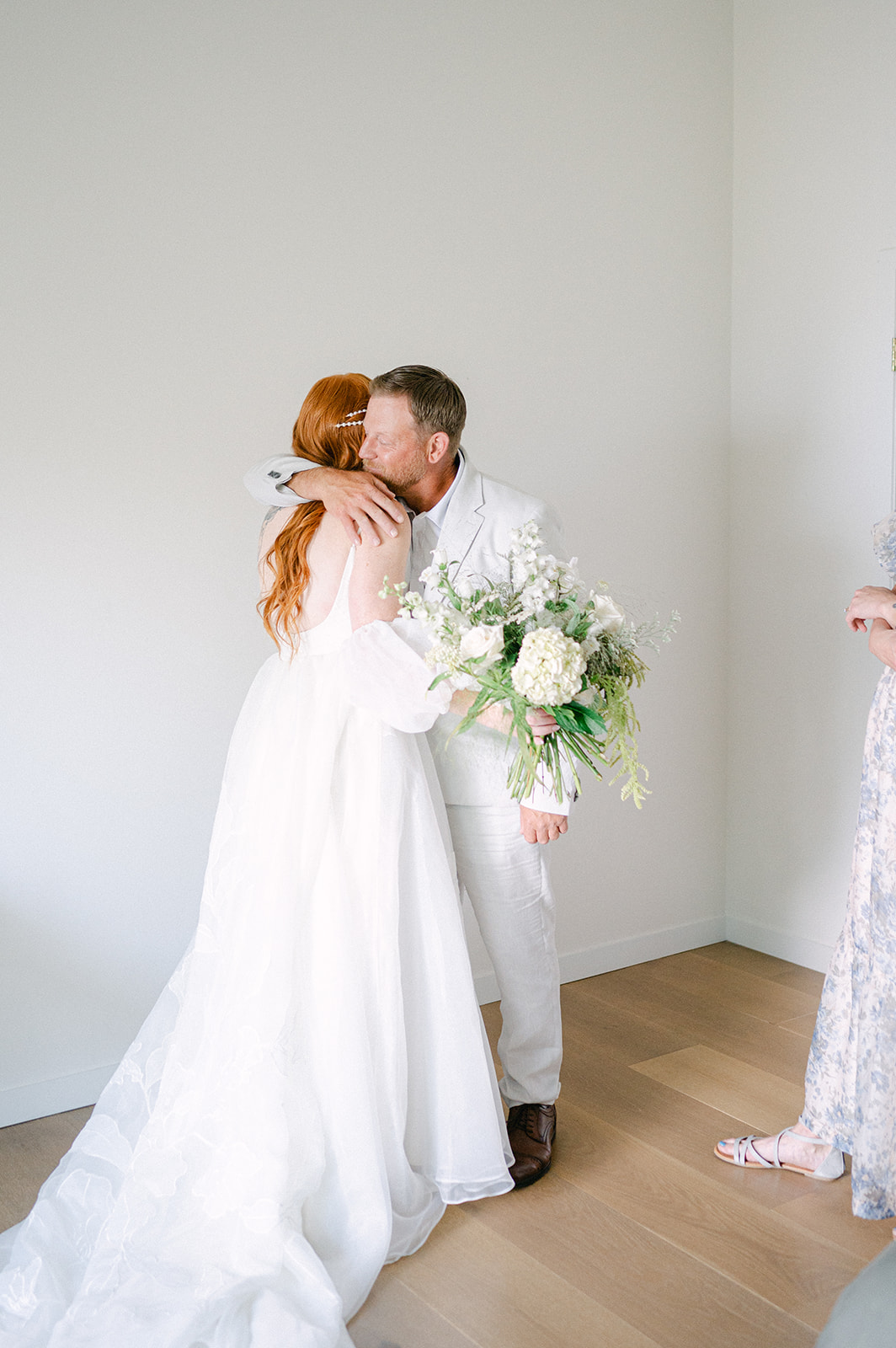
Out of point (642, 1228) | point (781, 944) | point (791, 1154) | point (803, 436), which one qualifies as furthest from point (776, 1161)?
point (803, 436)

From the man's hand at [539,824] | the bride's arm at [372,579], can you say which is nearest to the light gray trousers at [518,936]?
the man's hand at [539,824]

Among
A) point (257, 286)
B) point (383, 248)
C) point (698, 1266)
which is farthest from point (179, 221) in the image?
point (698, 1266)

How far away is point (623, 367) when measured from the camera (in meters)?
3.83

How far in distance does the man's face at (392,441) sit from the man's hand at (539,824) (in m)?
0.78

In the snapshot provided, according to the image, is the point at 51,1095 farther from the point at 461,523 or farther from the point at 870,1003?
the point at 870,1003

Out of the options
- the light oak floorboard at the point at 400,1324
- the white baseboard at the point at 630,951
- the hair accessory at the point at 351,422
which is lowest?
the light oak floorboard at the point at 400,1324

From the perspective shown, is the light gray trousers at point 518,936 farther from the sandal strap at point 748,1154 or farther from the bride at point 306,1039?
the sandal strap at point 748,1154

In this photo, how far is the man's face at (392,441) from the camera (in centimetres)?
239

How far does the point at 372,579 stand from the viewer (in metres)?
2.28

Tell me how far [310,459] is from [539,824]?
0.97m

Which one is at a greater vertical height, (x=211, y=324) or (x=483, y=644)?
(x=211, y=324)

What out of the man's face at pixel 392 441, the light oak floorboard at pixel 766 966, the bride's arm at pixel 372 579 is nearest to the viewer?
the bride's arm at pixel 372 579

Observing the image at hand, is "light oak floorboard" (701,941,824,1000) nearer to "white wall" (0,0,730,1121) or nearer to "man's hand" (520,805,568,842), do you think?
"white wall" (0,0,730,1121)

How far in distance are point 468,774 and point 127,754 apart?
1.00 meters
